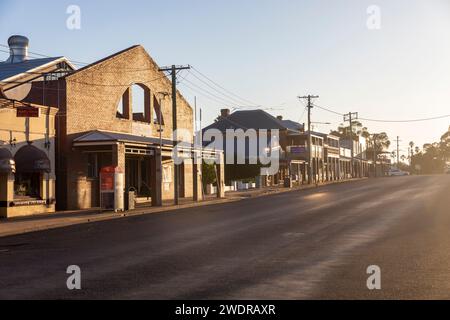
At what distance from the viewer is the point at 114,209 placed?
27719 mm

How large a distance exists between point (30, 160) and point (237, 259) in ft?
55.4

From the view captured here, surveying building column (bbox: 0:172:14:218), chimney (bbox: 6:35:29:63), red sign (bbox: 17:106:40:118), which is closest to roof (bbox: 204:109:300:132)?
chimney (bbox: 6:35:29:63)

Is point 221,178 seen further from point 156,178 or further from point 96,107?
point 96,107

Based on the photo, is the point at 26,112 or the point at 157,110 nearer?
the point at 26,112

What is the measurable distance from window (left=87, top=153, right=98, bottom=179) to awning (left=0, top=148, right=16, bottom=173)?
24.1 ft

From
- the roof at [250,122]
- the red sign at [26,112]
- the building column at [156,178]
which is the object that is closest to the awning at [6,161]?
the red sign at [26,112]

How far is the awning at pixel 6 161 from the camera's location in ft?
78.7

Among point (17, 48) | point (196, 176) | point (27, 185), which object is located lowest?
point (27, 185)

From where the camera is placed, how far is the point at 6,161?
24.1 metres

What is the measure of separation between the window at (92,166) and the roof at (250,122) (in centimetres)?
4447

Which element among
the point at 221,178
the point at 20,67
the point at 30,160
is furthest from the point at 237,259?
the point at 221,178

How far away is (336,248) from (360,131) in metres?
139

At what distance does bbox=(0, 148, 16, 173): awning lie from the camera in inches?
944
